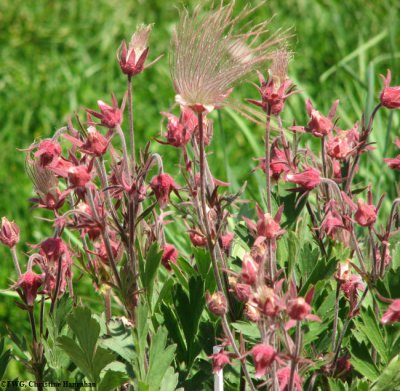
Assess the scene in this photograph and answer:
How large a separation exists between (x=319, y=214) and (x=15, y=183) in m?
2.52

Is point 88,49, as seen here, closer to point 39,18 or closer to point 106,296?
point 39,18

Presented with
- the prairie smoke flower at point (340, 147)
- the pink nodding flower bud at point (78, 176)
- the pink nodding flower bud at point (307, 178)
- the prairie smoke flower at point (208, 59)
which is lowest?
the pink nodding flower bud at point (307, 178)

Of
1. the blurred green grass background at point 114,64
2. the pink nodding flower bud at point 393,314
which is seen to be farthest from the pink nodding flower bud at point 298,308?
the blurred green grass background at point 114,64

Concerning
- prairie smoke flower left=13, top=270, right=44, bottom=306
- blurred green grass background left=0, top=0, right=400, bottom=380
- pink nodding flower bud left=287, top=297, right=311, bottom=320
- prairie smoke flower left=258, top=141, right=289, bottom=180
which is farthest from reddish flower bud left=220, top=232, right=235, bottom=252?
blurred green grass background left=0, top=0, right=400, bottom=380

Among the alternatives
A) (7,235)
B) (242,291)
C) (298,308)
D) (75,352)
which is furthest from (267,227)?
(7,235)

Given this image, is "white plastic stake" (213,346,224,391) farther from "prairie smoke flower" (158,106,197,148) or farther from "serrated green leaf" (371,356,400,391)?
"prairie smoke flower" (158,106,197,148)

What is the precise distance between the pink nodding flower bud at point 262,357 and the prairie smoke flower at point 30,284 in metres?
0.66

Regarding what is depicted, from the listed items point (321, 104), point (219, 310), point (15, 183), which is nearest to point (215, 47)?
point (219, 310)

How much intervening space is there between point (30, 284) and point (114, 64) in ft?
11.9

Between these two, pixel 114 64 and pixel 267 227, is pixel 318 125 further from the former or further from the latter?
pixel 114 64

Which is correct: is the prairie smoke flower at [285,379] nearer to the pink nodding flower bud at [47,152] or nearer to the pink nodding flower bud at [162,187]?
the pink nodding flower bud at [162,187]

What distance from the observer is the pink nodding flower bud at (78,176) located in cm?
152

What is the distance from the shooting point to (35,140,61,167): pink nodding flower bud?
5.57 feet

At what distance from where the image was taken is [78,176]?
5.02 ft
